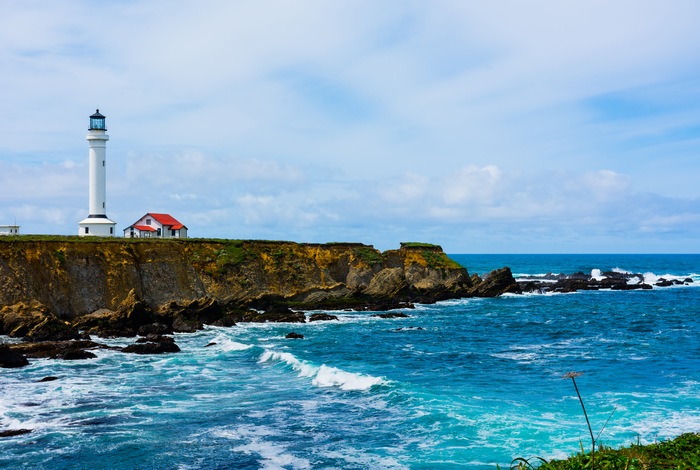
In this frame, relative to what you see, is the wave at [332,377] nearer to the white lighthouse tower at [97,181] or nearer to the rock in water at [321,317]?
the rock in water at [321,317]

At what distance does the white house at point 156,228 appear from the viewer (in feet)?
219

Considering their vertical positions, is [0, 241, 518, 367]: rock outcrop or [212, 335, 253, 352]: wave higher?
[0, 241, 518, 367]: rock outcrop

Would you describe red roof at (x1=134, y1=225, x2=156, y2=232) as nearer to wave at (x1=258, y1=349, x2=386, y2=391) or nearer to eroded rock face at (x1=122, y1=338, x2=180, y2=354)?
eroded rock face at (x1=122, y1=338, x2=180, y2=354)

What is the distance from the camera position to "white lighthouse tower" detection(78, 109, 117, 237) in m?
59.3

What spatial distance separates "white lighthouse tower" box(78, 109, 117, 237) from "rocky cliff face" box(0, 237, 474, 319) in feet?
26.4

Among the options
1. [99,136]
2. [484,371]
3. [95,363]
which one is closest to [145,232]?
[99,136]

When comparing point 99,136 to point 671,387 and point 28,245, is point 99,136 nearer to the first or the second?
point 28,245

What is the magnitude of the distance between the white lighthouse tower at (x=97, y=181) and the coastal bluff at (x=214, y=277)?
7.95 metres

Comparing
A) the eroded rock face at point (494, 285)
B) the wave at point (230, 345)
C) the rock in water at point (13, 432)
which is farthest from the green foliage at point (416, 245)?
the rock in water at point (13, 432)

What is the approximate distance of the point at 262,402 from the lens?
24.5m

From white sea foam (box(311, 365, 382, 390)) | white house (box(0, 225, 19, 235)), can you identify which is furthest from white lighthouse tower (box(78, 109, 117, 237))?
white sea foam (box(311, 365, 382, 390))

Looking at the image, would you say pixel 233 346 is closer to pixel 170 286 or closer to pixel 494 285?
pixel 170 286

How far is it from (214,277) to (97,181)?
15.4m

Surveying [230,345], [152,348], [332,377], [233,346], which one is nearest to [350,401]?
[332,377]
